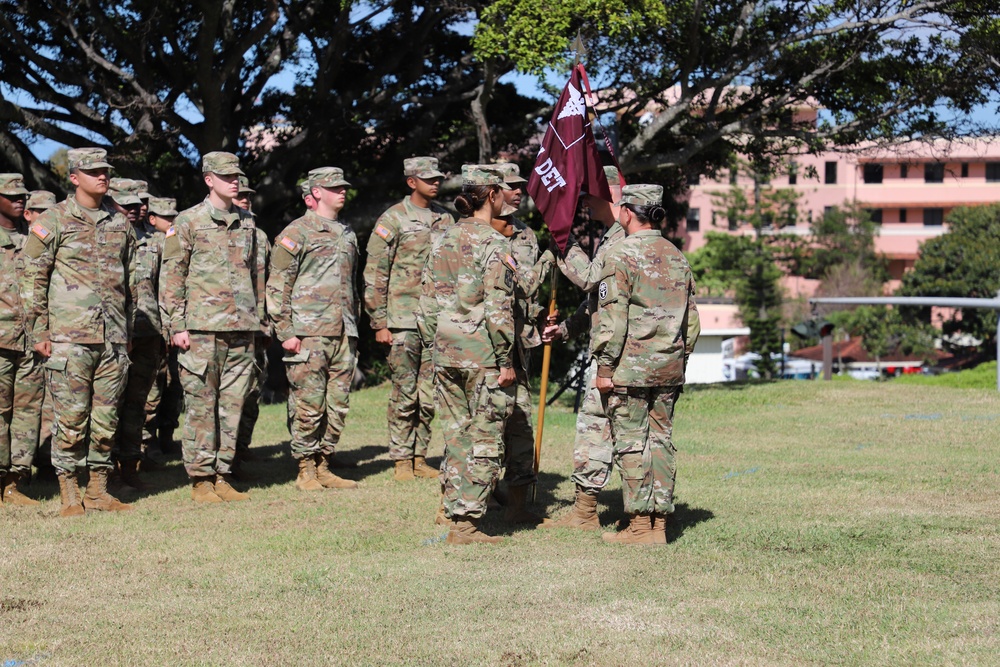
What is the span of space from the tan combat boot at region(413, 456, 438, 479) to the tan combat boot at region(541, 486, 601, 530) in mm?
2235

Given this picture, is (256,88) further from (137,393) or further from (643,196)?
(643,196)

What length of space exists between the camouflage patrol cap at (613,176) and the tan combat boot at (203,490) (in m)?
3.67

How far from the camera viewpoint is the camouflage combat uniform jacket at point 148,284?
9.95 metres

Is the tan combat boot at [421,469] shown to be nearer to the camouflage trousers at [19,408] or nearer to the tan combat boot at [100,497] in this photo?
the tan combat boot at [100,497]

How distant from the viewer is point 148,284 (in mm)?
10164

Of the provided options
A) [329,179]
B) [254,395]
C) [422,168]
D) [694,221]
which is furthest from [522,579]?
[694,221]

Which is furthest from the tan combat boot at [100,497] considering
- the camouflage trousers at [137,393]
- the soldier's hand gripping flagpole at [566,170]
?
the soldier's hand gripping flagpole at [566,170]

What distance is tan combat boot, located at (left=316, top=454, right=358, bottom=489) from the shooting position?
9591 mm

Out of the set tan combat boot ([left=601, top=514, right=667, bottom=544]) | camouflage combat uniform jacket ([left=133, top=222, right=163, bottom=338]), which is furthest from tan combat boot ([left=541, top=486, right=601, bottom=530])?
camouflage combat uniform jacket ([left=133, top=222, right=163, bottom=338])

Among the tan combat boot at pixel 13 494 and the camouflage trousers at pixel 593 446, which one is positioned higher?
the camouflage trousers at pixel 593 446

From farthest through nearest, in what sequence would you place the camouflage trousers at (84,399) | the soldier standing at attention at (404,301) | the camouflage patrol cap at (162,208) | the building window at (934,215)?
the building window at (934,215)
the camouflage patrol cap at (162,208)
the soldier standing at attention at (404,301)
the camouflage trousers at (84,399)

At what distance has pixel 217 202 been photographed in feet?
29.9

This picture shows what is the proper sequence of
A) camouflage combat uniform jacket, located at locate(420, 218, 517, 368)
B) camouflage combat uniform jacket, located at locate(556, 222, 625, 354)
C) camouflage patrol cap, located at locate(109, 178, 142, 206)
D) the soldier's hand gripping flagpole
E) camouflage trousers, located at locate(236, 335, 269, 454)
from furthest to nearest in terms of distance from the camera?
1. camouflage patrol cap, located at locate(109, 178, 142, 206)
2. camouflage trousers, located at locate(236, 335, 269, 454)
3. the soldier's hand gripping flagpole
4. camouflage combat uniform jacket, located at locate(556, 222, 625, 354)
5. camouflage combat uniform jacket, located at locate(420, 218, 517, 368)

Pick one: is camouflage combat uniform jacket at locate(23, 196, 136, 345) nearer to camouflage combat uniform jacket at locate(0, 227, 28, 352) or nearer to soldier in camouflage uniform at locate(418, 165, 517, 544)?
camouflage combat uniform jacket at locate(0, 227, 28, 352)
